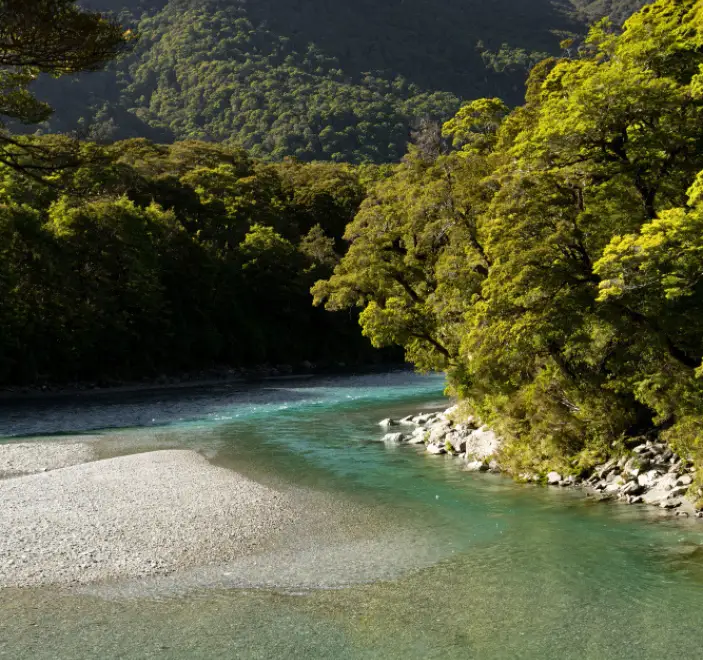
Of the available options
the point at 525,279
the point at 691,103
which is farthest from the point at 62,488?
the point at 691,103

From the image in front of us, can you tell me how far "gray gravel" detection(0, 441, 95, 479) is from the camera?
76.5 feet

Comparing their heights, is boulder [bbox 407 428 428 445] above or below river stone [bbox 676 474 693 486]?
below

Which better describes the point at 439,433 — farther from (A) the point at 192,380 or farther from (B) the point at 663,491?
(A) the point at 192,380

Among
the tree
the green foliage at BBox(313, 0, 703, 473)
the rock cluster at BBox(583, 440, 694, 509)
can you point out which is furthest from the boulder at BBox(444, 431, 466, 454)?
the tree

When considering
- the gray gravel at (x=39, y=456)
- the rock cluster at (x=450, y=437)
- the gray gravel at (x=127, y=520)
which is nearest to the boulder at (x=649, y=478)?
the rock cluster at (x=450, y=437)

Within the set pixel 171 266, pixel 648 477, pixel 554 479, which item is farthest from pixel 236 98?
pixel 648 477

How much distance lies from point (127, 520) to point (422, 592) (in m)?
7.68

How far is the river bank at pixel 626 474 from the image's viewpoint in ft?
55.3

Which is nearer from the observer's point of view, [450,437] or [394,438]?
[450,437]

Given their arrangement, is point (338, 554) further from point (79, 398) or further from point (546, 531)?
point (79, 398)

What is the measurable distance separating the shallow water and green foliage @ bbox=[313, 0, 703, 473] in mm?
2902

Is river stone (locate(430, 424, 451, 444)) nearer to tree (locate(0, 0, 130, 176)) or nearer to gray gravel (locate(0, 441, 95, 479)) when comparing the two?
gray gravel (locate(0, 441, 95, 479))

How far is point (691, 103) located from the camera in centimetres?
1653

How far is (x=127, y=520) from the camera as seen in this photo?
16.2 m
